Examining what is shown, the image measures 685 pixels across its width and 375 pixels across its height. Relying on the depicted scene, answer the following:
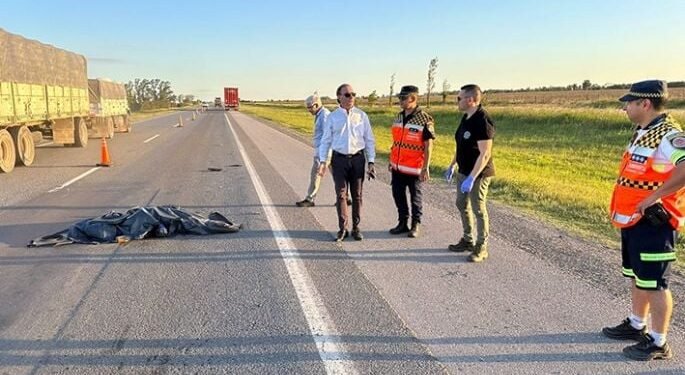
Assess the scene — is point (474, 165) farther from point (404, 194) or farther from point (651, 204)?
point (651, 204)

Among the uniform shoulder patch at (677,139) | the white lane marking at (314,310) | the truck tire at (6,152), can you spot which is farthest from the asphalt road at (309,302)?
the truck tire at (6,152)

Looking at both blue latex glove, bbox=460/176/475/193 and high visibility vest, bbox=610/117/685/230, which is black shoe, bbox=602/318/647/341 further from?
blue latex glove, bbox=460/176/475/193

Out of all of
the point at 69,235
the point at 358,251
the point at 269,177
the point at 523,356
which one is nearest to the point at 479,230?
the point at 358,251

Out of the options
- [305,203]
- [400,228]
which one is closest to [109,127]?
[305,203]

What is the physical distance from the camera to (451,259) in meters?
5.25

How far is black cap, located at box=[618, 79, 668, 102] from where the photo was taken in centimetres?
317

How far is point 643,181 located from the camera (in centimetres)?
321

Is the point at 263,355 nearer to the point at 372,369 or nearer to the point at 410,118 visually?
the point at 372,369

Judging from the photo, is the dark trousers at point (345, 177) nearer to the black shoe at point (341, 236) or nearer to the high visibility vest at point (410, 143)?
the black shoe at point (341, 236)

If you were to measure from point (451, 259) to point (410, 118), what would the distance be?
1893 mm

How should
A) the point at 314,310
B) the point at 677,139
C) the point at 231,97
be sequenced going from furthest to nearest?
the point at 231,97
the point at 314,310
the point at 677,139

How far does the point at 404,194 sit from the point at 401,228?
450mm

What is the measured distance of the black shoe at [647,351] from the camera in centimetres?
322

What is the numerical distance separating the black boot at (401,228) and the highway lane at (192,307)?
90cm
